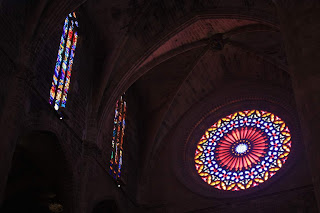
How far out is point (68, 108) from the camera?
11.6 m

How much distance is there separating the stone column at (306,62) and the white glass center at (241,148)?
11110mm

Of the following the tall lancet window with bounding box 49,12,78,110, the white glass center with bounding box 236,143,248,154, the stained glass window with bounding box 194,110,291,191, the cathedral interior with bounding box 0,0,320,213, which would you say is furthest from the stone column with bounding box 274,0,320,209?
the white glass center with bounding box 236,143,248,154

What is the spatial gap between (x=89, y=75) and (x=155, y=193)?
15.2 ft

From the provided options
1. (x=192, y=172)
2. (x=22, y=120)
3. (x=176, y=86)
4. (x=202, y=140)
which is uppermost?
(x=176, y=86)

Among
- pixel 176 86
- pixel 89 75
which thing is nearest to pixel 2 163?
pixel 89 75

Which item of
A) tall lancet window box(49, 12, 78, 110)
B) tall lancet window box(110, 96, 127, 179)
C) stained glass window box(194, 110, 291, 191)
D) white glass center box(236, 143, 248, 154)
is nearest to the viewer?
tall lancet window box(49, 12, 78, 110)

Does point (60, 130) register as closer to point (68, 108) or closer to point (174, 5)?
point (68, 108)

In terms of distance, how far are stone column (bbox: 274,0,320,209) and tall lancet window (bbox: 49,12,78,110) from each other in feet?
24.6

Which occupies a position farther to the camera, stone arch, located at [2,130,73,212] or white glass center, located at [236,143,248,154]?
white glass center, located at [236,143,248,154]

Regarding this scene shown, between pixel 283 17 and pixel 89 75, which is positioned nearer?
pixel 283 17

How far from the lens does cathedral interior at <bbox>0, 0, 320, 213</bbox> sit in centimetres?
1045

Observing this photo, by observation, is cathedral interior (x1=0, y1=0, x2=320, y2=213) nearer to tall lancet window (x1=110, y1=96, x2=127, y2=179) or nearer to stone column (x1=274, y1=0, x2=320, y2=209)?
tall lancet window (x1=110, y1=96, x2=127, y2=179)

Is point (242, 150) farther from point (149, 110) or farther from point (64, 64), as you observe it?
point (64, 64)

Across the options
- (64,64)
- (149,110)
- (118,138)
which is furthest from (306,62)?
(149,110)
